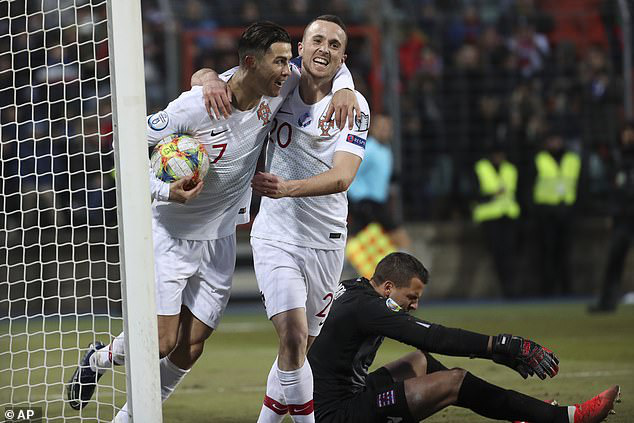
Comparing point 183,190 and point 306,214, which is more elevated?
point 183,190

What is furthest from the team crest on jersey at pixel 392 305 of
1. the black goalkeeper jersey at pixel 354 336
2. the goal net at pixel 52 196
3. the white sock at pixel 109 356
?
the white sock at pixel 109 356

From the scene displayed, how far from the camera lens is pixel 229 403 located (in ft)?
24.6

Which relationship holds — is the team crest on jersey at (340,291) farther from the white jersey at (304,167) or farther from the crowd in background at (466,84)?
the crowd in background at (466,84)

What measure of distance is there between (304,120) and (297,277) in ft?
3.01

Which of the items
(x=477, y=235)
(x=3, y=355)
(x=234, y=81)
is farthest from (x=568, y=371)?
(x=477, y=235)

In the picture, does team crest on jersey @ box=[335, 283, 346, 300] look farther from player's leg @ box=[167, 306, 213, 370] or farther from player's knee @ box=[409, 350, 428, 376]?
player's leg @ box=[167, 306, 213, 370]

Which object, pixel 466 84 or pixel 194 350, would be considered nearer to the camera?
pixel 194 350

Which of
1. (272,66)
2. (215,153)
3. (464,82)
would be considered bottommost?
(464,82)

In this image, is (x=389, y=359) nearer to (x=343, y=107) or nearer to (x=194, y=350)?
(x=194, y=350)

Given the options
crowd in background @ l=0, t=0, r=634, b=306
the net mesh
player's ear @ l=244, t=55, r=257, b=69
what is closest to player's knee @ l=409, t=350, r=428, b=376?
player's ear @ l=244, t=55, r=257, b=69

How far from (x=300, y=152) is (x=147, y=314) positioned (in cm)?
146

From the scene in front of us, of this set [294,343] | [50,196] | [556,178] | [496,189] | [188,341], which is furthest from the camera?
[556,178]

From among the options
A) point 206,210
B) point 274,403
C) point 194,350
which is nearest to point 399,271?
point 274,403

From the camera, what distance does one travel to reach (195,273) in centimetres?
609
